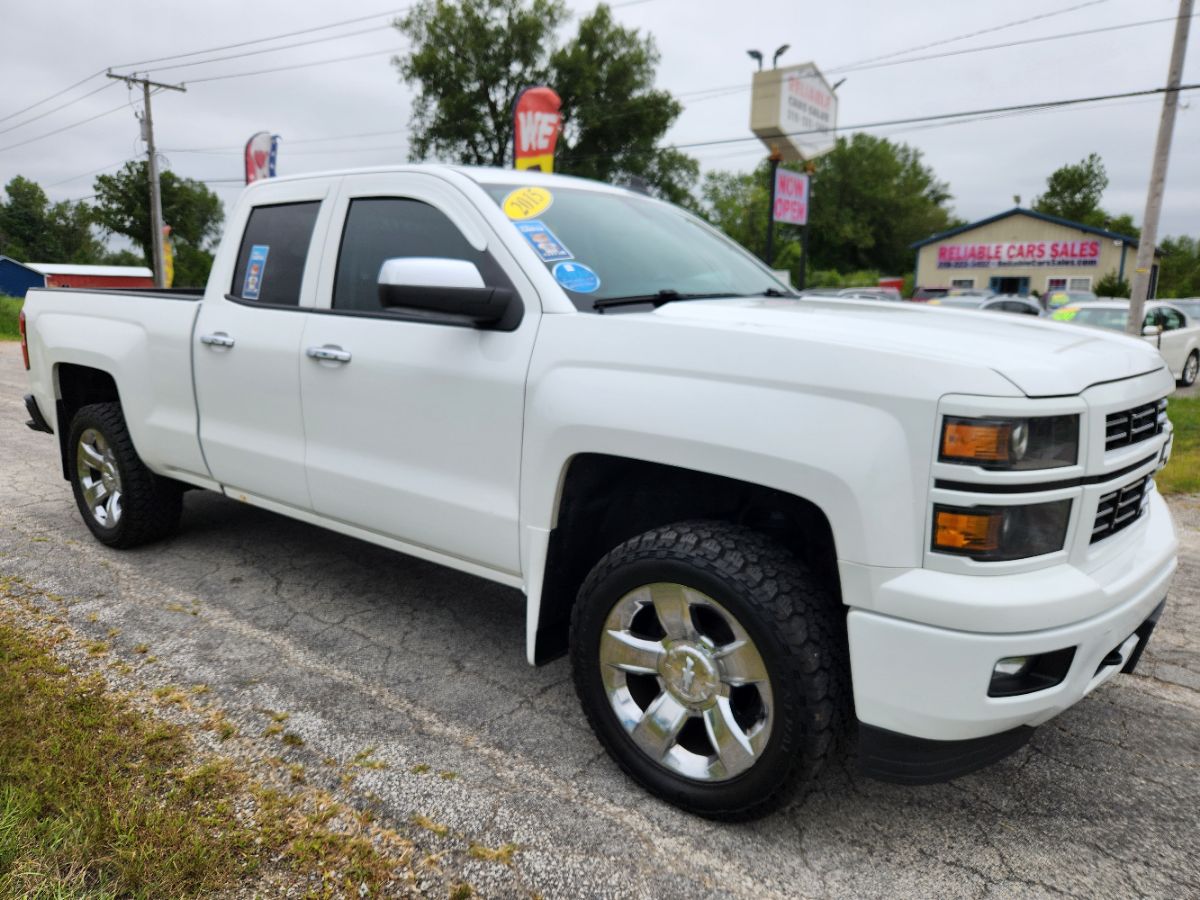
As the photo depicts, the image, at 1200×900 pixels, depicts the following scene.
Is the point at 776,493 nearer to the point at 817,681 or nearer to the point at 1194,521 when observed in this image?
the point at 817,681

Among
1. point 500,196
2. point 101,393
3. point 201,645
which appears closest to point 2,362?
point 101,393

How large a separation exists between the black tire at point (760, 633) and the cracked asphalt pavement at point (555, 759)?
134mm

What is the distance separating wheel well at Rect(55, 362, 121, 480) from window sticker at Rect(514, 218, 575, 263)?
295cm

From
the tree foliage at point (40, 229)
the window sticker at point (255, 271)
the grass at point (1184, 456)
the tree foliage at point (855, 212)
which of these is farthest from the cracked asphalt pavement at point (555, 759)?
the tree foliage at point (40, 229)

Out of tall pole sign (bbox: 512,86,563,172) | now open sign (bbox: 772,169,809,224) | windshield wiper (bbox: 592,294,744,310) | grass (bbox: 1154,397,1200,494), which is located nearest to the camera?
windshield wiper (bbox: 592,294,744,310)

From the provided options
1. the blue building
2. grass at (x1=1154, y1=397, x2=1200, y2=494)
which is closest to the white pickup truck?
grass at (x1=1154, y1=397, x2=1200, y2=494)

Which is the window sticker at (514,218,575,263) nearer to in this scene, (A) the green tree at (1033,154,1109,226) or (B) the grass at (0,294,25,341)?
(B) the grass at (0,294,25,341)

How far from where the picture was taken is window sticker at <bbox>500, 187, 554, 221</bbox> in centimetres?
295

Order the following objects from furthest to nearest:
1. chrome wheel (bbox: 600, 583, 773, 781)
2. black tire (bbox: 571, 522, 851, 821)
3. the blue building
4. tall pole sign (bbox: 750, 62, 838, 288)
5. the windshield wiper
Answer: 1. the blue building
2. tall pole sign (bbox: 750, 62, 838, 288)
3. the windshield wiper
4. chrome wheel (bbox: 600, 583, 773, 781)
5. black tire (bbox: 571, 522, 851, 821)

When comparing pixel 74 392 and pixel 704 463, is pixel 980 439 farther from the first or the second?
pixel 74 392

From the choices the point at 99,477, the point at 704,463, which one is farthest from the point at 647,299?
the point at 99,477

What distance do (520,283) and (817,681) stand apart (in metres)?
1.48

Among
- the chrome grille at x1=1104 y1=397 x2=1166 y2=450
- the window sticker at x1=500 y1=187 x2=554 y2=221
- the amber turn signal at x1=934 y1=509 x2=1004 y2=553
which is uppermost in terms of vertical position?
the window sticker at x1=500 y1=187 x2=554 y2=221

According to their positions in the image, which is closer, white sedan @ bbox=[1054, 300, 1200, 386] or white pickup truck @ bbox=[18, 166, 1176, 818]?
white pickup truck @ bbox=[18, 166, 1176, 818]
